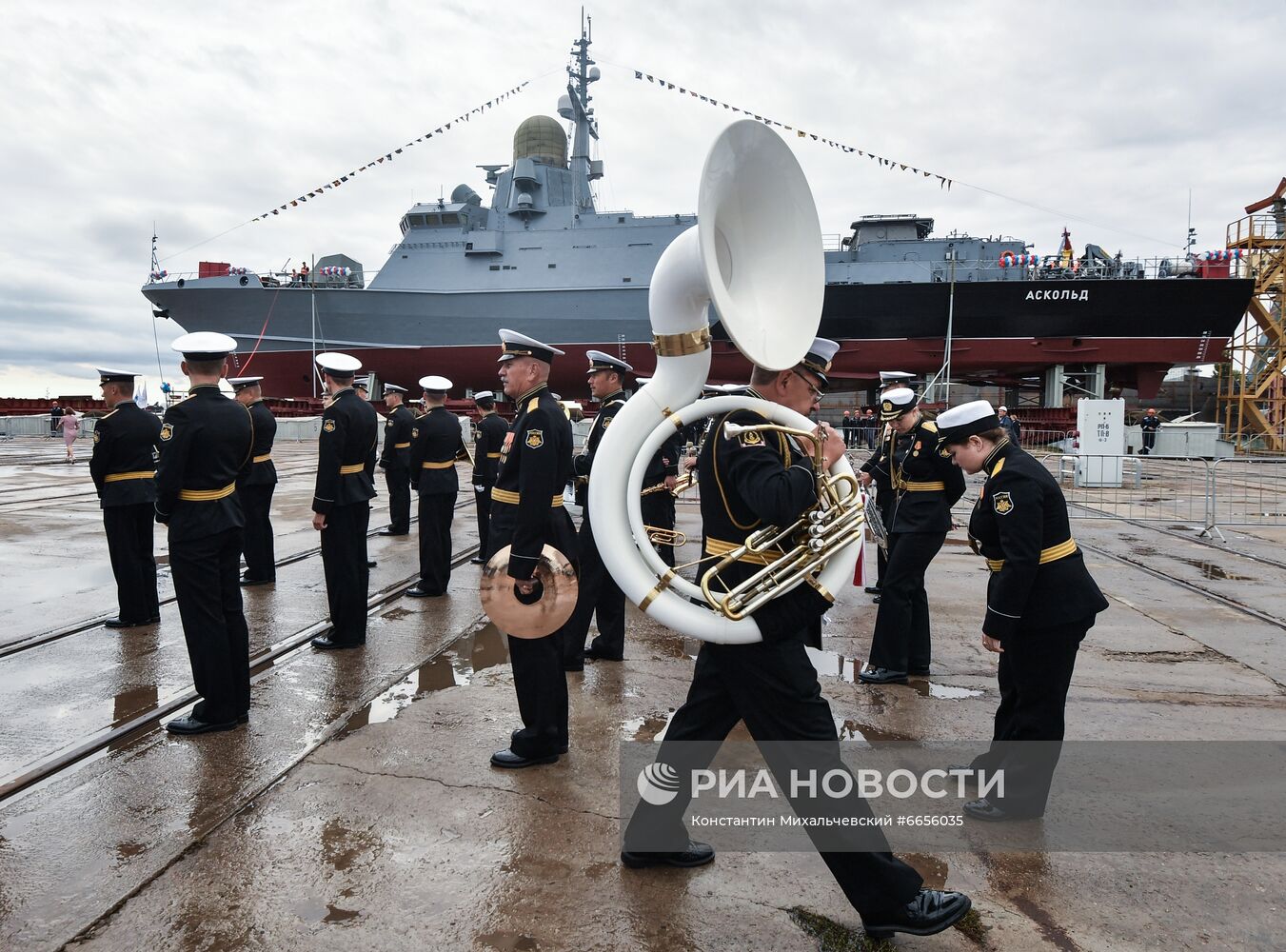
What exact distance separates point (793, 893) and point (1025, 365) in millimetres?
30166

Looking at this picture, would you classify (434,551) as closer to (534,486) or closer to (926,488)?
(534,486)

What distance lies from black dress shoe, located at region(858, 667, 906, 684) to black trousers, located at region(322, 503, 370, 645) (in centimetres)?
322

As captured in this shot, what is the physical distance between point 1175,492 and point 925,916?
15.7 m

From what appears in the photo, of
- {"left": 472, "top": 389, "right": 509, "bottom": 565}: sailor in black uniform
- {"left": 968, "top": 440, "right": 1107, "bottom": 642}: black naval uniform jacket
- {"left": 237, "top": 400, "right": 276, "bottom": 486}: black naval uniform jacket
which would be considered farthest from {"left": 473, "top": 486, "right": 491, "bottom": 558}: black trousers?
{"left": 968, "top": 440, "right": 1107, "bottom": 642}: black naval uniform jacket

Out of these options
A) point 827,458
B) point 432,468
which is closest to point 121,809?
point 827,458

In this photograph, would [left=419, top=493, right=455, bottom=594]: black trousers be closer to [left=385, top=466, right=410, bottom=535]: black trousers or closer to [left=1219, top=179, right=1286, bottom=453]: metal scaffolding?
[left=385, top=466, right=410, bottom=535]: black trousers

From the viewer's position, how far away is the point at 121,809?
3037 millimetres

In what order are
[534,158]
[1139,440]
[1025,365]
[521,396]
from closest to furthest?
[521,396] < [1139,440] < [1025,365] < [534,158]

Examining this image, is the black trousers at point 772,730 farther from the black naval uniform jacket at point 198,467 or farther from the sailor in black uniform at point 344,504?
the sailor in black uniform at point 344,504

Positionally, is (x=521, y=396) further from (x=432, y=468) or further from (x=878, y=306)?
(x=878, y=306)

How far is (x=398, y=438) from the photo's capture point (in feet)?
29.3

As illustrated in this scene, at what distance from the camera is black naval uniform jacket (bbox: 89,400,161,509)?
5707 millimetres

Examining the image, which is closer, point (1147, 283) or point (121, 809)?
point (121, 809)

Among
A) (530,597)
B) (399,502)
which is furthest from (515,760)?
(399,502)
